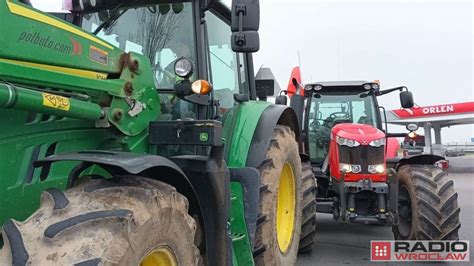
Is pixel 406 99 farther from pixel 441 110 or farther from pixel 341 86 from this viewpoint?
pixel 441 110

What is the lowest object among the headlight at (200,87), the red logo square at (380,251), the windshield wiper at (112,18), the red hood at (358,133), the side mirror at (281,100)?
the red logo square at (380,251)

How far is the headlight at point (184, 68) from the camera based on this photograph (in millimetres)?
2908

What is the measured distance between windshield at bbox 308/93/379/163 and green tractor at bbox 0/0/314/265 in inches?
118

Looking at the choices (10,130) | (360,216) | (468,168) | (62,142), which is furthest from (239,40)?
(468,168)

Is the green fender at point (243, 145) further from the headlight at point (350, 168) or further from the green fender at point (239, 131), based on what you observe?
the headlight at point (350, 168)

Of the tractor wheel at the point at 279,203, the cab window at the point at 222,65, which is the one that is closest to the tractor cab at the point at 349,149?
the tractor wheel at the point at 279,203

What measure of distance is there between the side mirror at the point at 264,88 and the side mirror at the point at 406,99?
2.65 meters

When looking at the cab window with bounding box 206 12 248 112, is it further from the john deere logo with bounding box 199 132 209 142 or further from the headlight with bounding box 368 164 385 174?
the headlight with bounding box 368 164 385 174

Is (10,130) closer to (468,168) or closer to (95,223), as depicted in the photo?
(95,223)

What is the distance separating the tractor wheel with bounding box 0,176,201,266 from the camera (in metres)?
1.78

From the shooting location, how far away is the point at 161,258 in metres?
2.27

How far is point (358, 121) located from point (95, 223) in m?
5.62

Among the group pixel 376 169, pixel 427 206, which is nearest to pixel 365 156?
pixel 376 169

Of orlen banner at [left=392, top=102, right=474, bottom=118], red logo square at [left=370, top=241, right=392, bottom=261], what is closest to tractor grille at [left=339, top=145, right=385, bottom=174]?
red logo square at [left=370, top=241, right=392, bottom=261]
